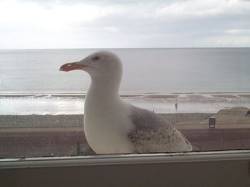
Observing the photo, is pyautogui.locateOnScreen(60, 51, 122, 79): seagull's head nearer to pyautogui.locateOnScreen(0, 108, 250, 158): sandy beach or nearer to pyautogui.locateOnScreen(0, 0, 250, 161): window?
pyautogui.locateOnScreen(0, 0, 250, 161): window

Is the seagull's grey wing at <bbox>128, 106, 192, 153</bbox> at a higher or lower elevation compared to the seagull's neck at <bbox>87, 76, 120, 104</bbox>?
lower

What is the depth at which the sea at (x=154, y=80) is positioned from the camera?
86cm

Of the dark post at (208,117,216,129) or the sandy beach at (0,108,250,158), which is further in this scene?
the dark post at (208,117,216,129)

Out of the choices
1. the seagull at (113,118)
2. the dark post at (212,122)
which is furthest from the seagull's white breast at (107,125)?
the dark post at (212,122)

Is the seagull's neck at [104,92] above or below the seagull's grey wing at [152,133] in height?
above

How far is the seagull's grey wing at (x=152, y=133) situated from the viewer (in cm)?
88

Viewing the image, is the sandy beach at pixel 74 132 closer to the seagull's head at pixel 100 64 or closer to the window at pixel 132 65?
the window at pixel 132 65

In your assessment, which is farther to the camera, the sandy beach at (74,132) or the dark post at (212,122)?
the dark post at (212,122)

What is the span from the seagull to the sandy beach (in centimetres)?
3

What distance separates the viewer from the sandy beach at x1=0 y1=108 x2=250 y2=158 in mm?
794

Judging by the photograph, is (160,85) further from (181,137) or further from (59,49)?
(59,49)

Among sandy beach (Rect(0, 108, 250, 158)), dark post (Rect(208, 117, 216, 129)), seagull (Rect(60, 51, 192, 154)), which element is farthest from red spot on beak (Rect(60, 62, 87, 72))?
dark post (Rect(208, 117, 216, 129))

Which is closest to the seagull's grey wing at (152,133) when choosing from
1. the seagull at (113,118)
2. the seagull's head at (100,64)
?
the seagull at (113,118)

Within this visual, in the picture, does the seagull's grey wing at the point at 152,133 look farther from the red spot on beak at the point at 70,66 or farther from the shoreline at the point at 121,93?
the red spot on beak at the point at 70,66
